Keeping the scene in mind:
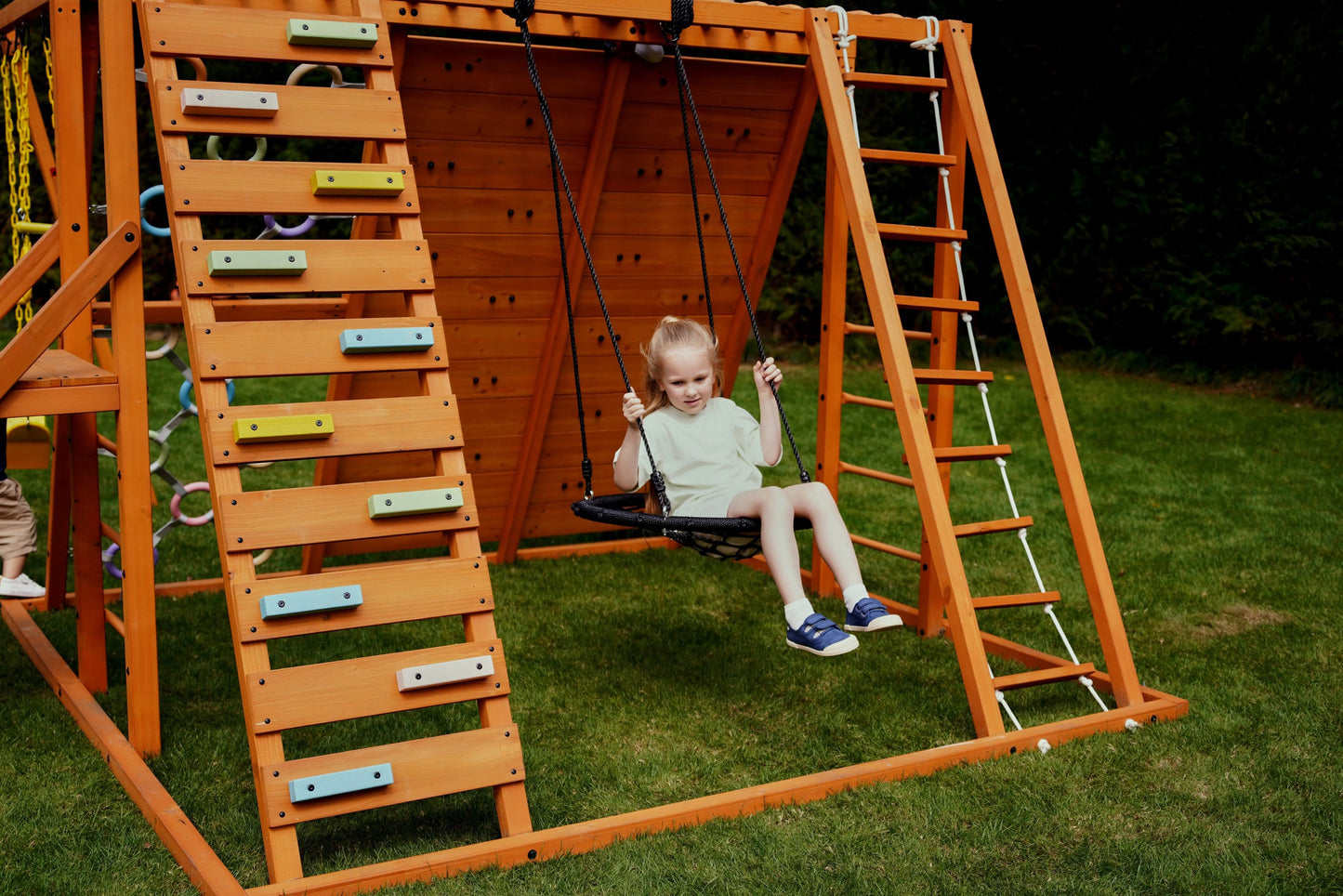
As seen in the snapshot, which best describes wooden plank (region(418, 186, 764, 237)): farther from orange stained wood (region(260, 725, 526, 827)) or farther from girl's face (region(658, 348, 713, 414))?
orange stained wood (region(260, 725, 526, 827))

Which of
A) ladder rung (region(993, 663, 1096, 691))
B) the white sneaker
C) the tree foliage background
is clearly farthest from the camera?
the tree foliage background

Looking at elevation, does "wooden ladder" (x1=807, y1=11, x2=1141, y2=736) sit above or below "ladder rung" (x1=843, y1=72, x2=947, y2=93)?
below

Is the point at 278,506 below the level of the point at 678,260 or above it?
below

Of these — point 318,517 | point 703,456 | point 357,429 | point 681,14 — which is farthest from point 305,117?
point 703,456

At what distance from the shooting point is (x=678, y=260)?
5.63m

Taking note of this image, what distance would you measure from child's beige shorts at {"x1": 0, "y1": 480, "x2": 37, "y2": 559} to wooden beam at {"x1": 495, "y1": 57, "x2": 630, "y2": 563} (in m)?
2.14

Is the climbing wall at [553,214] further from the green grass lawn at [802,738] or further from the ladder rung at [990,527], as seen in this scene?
the ladder rung at [990,527]

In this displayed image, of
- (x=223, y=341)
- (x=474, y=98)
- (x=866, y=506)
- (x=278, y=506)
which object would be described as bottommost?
(x=866, y=506)

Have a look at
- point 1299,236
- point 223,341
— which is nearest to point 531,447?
point 223,341

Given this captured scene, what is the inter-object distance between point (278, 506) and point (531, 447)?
289 cm

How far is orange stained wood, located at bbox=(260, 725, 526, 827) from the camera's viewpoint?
9.52 ft

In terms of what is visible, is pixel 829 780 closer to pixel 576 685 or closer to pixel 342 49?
pixel 576 685

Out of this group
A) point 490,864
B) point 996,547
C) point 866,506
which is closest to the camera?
point 490,864

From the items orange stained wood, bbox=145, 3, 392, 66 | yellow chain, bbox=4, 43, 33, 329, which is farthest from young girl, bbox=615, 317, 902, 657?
yellow chain, bbox=4, 43, 33, 329
